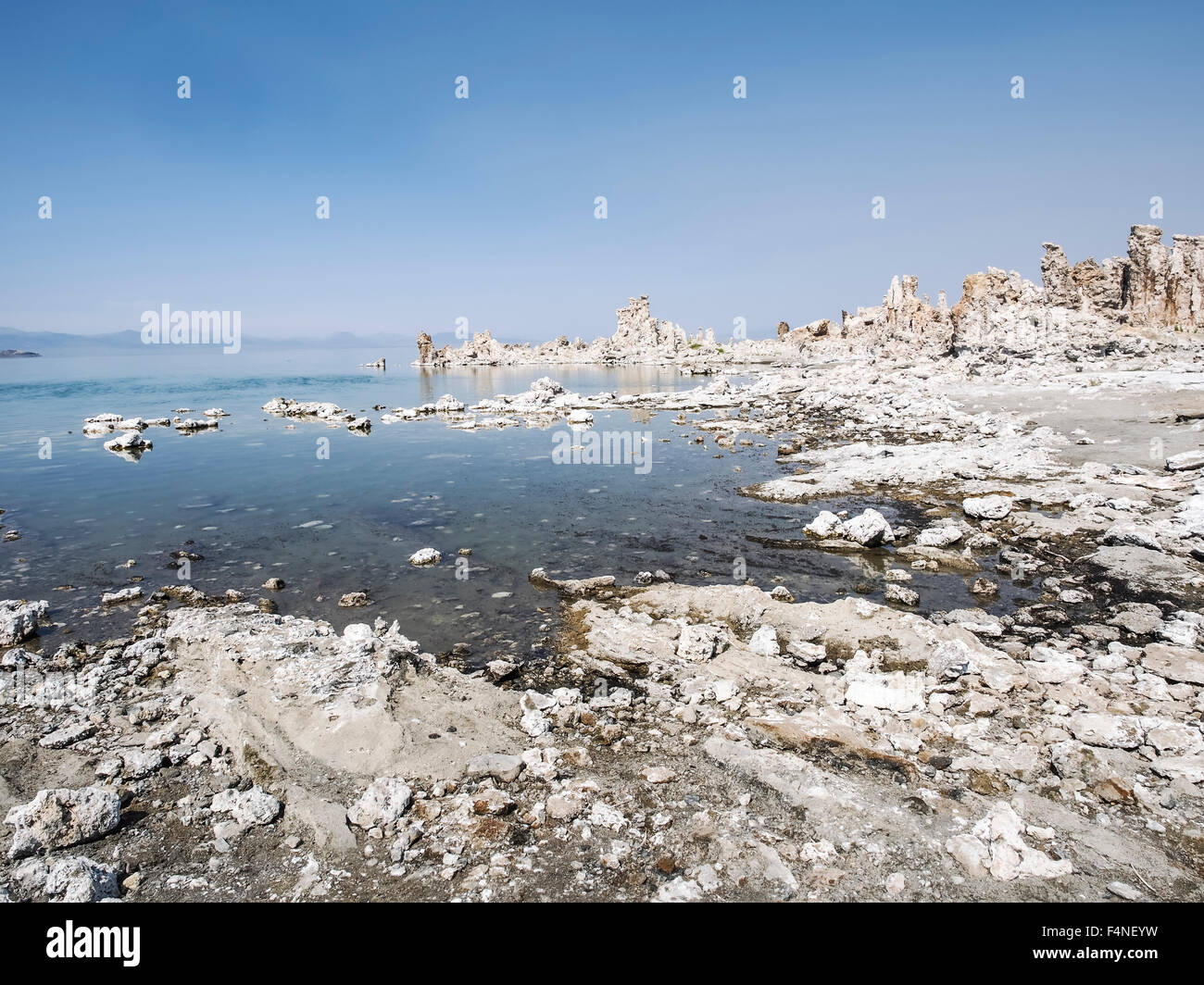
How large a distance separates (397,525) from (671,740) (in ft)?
36.1

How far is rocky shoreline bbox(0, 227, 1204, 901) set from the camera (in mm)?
4508

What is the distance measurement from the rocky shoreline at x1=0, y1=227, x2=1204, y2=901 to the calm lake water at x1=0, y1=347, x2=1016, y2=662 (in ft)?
2.00

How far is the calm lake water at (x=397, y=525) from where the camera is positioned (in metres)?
10.7

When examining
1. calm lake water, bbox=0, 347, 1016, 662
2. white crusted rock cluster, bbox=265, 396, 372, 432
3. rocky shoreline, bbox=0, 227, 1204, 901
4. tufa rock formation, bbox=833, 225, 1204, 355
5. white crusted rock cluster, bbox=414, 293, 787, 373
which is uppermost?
white crusted rock cluster, bbox=414, 293, 787, 373

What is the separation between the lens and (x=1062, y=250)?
43.7 m

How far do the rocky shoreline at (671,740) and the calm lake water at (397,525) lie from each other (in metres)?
0.61

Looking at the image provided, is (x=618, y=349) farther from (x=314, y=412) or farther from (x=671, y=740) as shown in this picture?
(x=671, y=740)

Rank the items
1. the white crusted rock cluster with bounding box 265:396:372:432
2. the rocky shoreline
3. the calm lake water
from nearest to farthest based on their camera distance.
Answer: the rocky shoreline < the calm lake water < the white crusted rock cluster with bounding box 265:396:372:432

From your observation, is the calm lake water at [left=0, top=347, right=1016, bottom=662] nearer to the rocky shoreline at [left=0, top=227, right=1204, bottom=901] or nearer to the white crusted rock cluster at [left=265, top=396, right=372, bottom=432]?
the rocky shoreline at [left=0, top=227, right=1204, bottom=901]

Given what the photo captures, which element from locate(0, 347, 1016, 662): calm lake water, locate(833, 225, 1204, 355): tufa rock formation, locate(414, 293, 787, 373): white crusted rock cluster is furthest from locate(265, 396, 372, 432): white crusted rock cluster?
locate(414, 293, 787, 373): white crusted rock cluster

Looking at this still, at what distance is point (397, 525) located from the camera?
604 inches
